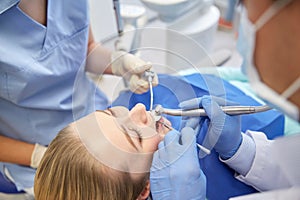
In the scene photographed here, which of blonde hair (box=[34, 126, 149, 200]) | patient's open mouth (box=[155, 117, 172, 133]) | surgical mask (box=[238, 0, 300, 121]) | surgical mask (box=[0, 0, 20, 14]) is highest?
surgical mask (box=[238, 0, 300, 121])

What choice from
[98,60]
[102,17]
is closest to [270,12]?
[98,60]

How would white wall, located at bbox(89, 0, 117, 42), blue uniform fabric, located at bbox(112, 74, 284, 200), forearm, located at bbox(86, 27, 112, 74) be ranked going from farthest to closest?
white wall, located at bbox(89, 0, 117, 42) → forearm, located at bbox(86, 27, 112, 74) → blue uniform fabric, located at bbox(112, 74, 284, 200)

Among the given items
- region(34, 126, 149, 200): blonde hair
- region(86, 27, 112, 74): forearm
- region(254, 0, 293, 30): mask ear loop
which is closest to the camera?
region(254, 0, 293, 30): mask ear loop

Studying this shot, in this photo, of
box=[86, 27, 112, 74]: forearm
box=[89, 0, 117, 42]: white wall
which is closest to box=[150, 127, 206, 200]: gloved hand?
box=[86, 27, 112, 74]: forearm

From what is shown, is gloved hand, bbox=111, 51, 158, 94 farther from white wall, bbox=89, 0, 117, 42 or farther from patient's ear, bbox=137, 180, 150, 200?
white wall, bbox=89, 0, 117, 42

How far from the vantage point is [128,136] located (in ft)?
3.15

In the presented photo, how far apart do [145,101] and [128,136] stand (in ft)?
0.57

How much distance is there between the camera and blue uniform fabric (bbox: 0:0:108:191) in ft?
3.38

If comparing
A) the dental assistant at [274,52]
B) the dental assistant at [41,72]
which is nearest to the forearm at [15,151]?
the dental assistant at [41,72]

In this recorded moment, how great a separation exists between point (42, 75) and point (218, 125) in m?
0.55

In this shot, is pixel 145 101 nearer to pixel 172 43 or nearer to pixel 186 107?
pixel 186 107

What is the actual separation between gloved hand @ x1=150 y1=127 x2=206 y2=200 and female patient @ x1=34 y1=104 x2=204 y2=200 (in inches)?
0.9

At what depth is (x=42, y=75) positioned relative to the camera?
1.07m

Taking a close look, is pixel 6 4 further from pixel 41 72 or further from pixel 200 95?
pixel 200 95
